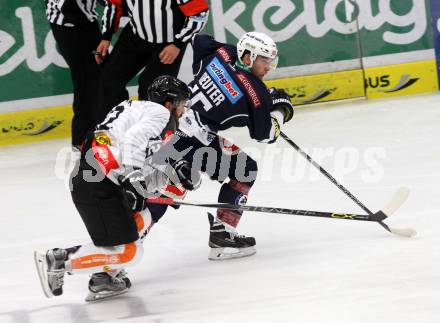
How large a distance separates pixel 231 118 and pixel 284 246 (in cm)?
64

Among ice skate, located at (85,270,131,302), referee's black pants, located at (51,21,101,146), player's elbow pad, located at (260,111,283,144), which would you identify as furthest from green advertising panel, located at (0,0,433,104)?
ice skate, located at (85,270,131,302)

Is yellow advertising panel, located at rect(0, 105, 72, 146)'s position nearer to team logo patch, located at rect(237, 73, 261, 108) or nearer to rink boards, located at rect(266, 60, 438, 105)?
rink boards, located at rect(266, 60, 438, 105)

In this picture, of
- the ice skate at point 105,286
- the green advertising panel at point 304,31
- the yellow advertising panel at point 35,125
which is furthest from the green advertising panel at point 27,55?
the ice skate at point 105,286

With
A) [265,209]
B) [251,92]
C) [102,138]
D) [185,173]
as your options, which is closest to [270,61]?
[251,92]

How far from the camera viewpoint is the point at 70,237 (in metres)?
4.83

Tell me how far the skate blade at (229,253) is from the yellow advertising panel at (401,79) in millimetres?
3611

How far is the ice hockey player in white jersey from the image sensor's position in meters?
3.60

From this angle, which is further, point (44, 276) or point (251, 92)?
point (251, 92)

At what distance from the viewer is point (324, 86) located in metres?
7.63

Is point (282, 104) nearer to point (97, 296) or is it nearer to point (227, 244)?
point (227, 244)

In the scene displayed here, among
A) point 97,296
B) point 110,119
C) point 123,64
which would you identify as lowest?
point 97,296

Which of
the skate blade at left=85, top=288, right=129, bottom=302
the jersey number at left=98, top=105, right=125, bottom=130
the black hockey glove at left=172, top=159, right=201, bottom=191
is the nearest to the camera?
the jersey number at left=98, top=105, right=125, bottom=130

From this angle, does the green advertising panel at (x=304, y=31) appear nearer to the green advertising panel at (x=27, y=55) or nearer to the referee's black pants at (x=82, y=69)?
the green advertising panel at (x=27, y=55)

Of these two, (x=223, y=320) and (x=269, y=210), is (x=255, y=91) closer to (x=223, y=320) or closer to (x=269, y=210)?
(x=269, y=210)
